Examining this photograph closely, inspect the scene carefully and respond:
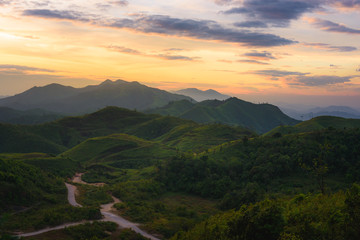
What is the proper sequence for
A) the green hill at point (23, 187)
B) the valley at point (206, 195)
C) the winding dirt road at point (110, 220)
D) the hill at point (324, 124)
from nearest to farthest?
→ the valley at point (206, 195)
the winding dirt road at point (110, 220)
the green hill at point (23, 187)
the hill at point (324, 124)

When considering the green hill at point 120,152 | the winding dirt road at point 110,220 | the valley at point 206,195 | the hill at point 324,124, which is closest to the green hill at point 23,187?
the valley at point 206,195

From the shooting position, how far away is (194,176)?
83625mm

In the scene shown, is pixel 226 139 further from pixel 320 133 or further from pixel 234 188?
pixel 234 188

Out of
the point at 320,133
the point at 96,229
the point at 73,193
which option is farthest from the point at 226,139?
the point at 96,229

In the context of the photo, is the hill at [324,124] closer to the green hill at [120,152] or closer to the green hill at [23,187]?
the green hill at [120,152]

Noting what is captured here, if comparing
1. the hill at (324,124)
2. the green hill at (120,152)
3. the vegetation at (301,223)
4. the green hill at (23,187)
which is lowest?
the green hill at (120,152)

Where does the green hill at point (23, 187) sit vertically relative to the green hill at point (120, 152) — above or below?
above

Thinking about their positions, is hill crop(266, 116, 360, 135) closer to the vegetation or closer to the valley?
the valley

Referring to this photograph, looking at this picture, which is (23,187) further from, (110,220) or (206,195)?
(206,195)

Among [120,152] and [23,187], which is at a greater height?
[23,187]

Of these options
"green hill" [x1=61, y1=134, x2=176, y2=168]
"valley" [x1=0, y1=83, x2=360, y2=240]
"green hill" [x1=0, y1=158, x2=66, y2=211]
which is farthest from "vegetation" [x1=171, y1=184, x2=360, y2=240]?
"green hill" [x1=61, y1=134, x2=176, y2=168]

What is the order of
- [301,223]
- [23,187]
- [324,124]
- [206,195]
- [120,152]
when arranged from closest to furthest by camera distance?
[301,223], [23,187], [206,195], [120,152], [324,124]

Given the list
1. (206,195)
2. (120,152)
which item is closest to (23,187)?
(206,195)

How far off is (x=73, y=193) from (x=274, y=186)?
52.5 m
